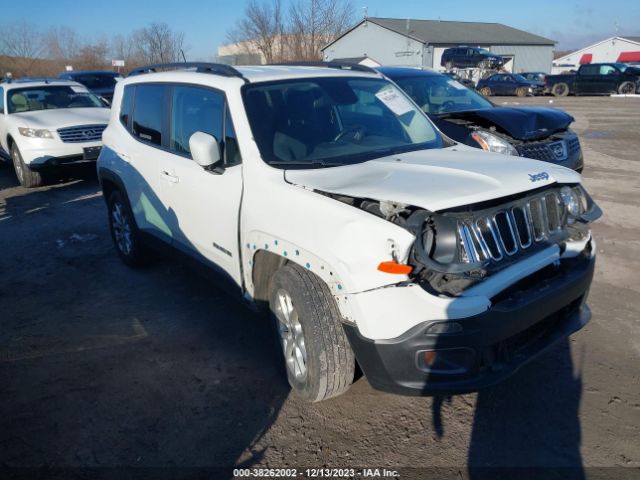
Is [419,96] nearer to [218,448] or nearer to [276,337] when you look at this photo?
[276,337]

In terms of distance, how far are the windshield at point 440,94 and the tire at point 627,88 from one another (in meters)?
25.1

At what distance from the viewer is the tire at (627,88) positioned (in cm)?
2769

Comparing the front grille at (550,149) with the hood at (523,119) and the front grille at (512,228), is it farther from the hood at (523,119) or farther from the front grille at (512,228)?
the front grille at (512,228)

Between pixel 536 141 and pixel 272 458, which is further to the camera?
pixel 536 141

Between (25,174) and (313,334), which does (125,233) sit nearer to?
(313,334)

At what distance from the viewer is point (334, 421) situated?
9.90 ft

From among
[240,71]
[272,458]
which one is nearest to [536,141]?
[240,71]

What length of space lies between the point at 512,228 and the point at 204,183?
208 centimetres

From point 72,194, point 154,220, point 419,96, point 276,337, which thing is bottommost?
point 72,194

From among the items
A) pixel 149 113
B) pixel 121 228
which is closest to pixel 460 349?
pixel 149 113

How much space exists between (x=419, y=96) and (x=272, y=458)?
5926 millimetres

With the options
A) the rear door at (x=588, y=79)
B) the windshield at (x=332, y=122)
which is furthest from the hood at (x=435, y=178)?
the rear door at (x=588, y=79)

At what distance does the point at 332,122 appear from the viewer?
3.70 m

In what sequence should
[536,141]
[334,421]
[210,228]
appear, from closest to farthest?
[334,421] < [210,228] < [536,141]
